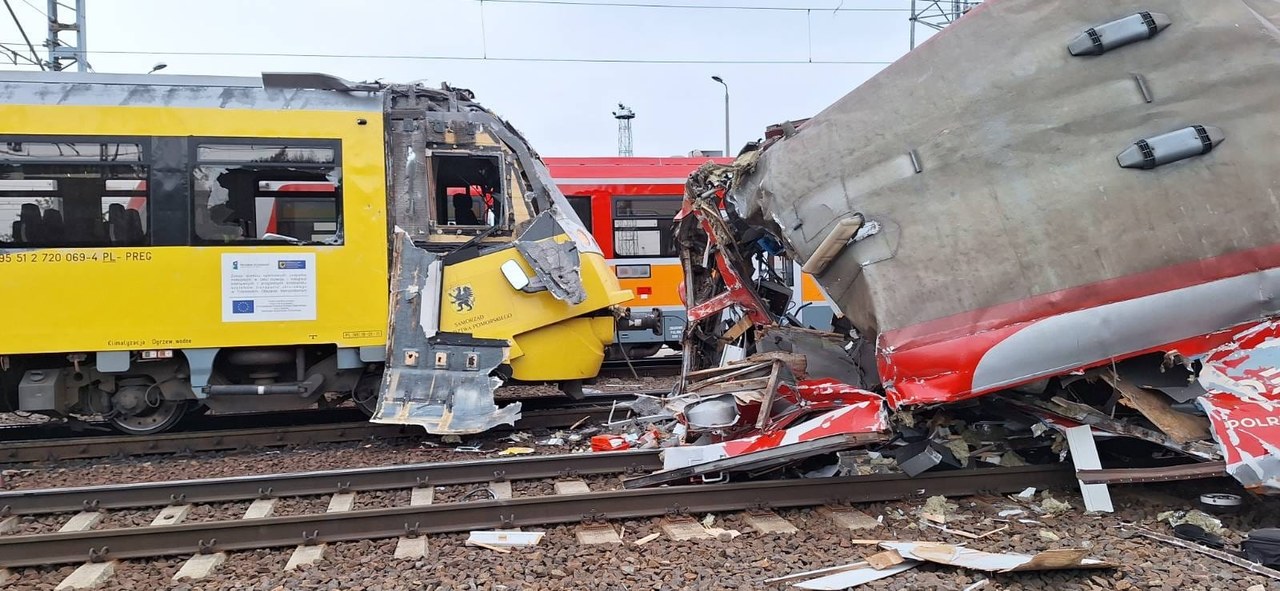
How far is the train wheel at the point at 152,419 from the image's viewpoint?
24.5 feet

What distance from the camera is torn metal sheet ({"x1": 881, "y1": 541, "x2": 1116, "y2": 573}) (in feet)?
13.5

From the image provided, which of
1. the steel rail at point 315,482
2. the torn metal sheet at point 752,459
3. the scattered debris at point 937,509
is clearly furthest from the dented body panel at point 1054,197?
the steel rail at point 315,482

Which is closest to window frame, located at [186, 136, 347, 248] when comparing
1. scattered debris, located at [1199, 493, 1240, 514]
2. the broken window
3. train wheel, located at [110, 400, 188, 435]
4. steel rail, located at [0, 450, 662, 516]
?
the broken window

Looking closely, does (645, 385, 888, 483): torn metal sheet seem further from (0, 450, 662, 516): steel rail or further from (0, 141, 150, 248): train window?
(0, 141, 150, 248): train window

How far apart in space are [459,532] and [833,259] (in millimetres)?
3027

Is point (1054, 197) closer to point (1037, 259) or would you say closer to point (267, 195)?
point (1037, 259)

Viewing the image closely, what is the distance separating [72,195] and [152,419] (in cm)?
210

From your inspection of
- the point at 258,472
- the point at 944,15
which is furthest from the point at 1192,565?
the point at 944,15

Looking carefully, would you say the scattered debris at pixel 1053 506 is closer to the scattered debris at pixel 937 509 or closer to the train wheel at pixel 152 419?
the scattered debris at pixel 937 509

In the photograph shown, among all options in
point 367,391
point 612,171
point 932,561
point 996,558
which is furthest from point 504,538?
point 612,171

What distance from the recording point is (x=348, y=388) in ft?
24.7

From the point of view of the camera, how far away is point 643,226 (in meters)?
12.5

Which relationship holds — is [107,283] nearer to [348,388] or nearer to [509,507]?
[348,388]

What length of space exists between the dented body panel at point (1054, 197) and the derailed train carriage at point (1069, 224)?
1 cm
